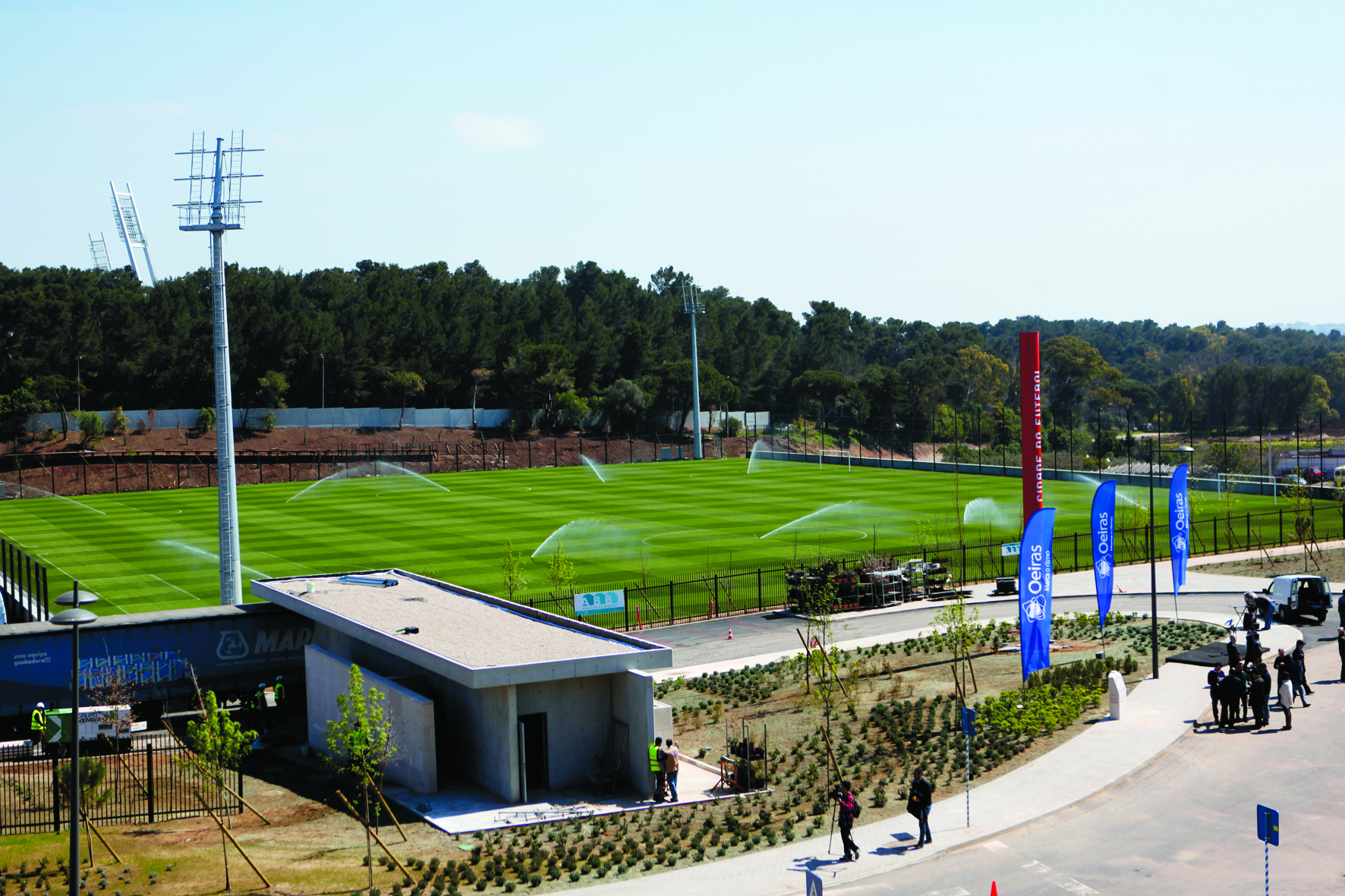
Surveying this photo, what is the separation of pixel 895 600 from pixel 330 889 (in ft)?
104

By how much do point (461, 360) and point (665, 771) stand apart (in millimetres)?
126272

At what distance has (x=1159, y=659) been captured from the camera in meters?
34.9

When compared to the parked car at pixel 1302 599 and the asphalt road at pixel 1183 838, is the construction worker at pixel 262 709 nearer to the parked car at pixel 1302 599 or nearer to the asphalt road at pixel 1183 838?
the asphalt road at pixel 1183 838

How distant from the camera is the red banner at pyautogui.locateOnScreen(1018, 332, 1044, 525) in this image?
40.3 m

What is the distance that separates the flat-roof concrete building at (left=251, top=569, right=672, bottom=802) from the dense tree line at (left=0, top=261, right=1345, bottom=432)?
88047 mm

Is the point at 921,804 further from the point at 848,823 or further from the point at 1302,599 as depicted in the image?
the point at 1302,599

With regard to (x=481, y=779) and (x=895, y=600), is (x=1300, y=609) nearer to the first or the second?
(x=895, y=600)

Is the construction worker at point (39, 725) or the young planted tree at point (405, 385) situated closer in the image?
the construction worker at point (39, 725)

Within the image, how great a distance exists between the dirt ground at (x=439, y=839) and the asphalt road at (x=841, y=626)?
9898 millimetres

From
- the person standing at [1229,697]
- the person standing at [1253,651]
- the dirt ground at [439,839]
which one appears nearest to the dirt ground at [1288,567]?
the person standing at [1253,651]

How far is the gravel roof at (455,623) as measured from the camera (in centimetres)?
2569

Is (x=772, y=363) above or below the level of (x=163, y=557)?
above

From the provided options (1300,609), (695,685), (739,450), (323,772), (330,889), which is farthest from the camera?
(739,450)

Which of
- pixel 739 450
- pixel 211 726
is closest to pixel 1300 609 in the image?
pixel 211 726
